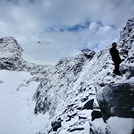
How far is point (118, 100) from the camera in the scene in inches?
404

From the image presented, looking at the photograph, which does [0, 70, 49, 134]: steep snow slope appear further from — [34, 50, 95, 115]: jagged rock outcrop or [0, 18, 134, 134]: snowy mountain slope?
[34, 50, 95, 115]: jagged rock outcrop

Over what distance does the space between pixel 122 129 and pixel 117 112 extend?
3.91 ft

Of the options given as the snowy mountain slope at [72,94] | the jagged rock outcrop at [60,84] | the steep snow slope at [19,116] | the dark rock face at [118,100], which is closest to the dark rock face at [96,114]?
the snowy mountain slope at [72,94]

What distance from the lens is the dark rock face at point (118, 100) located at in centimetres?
976

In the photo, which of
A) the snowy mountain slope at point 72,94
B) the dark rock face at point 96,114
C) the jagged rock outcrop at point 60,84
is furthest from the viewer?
the jagged rock outcrop at point 60,84

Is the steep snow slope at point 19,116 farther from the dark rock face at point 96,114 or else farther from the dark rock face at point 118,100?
the dark rock face at point 118,100

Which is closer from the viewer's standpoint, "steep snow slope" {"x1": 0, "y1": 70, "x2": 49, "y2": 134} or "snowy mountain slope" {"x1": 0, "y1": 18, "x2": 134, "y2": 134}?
"snowy mountain slope" {"x1": 0, "y1": 18, "x2": 134, "y2": 134}

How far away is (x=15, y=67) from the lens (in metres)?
102

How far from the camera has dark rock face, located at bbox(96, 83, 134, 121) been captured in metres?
9.76

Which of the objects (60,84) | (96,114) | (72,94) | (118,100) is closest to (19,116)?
(60,84)

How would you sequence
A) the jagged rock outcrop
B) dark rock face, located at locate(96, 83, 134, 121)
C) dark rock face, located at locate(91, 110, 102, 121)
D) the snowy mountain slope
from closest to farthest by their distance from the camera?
dark rock face, located at locate(96, 83, 134, 121), dark rock face, located at locate(91, 110, 102, 121), the snowy mountain slope, the jagged rock outcrop

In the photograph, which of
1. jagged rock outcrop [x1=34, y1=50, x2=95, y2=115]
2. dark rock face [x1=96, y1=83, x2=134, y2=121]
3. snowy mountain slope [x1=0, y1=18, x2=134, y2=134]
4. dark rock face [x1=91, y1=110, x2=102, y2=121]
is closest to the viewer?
dark rock face [x1=96, y1=83, x2=134, y2=121]

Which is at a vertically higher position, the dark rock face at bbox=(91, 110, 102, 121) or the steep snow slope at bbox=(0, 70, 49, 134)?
the steep snow slope at bbox=(0, 70, 49, 134)

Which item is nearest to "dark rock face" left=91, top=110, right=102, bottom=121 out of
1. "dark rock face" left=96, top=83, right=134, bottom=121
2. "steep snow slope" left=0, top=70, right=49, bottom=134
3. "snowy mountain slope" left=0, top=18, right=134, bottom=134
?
"snowy mountain slope" left=0, top=18, right=134, bottom=134
